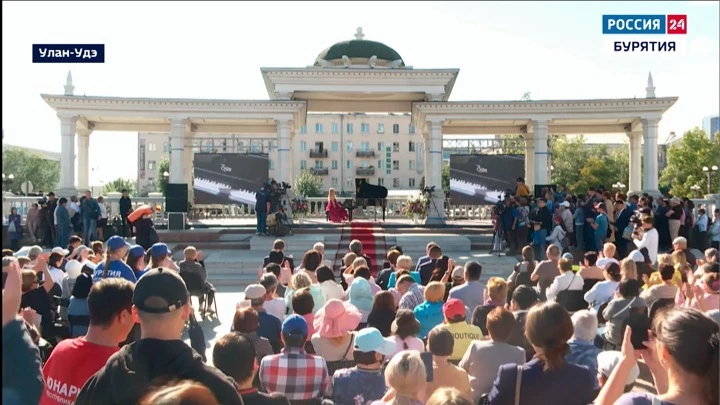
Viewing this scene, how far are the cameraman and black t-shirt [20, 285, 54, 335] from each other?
1346cm

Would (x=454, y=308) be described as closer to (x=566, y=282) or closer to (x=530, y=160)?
(x=566, y=282)

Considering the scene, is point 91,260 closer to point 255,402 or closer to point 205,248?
point 255,402

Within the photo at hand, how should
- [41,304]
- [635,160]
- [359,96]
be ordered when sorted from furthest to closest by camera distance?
[635,160]
[359,96]
[41,304]

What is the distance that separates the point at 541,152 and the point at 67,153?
18611mm

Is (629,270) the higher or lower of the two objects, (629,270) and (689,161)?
the lower

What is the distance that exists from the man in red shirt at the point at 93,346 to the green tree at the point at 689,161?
A: 7373 cm

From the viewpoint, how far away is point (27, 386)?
11.4 feet

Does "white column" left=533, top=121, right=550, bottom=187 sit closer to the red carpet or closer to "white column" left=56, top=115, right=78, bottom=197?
the red carpet

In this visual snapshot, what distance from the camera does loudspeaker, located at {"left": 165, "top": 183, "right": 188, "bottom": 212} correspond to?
23.5 metres

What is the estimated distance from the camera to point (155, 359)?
3.36m

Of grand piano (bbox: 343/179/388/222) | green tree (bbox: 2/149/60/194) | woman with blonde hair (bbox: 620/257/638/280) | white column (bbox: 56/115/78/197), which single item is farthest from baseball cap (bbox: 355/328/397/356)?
green tree (bbox: 2/149/60/194)

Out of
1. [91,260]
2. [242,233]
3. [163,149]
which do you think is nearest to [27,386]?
[91,260]

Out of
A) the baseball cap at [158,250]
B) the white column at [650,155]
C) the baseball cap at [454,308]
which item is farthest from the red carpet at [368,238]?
the baseball cap at [454,308]

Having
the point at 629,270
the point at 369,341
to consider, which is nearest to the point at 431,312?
the point at 369,341
